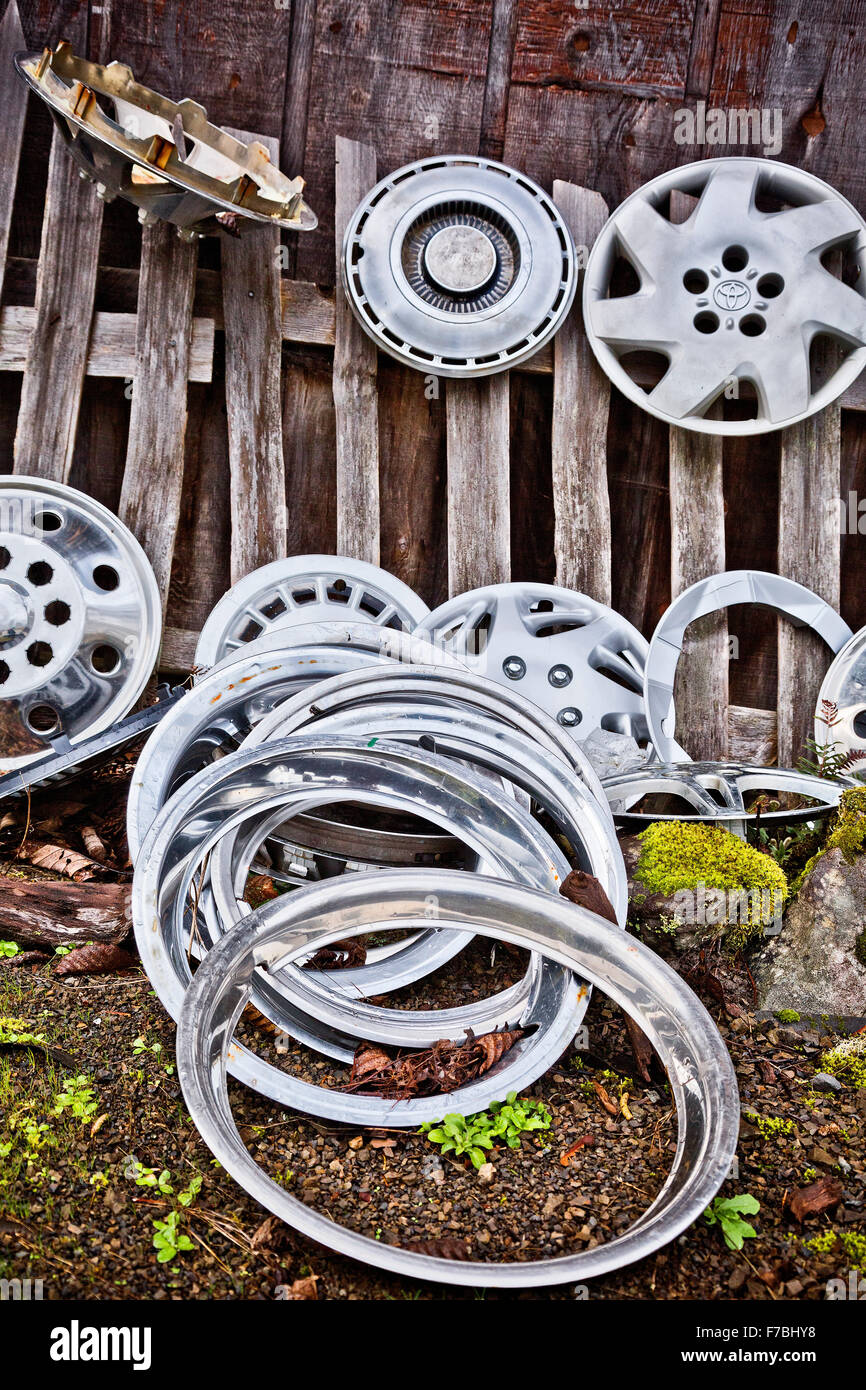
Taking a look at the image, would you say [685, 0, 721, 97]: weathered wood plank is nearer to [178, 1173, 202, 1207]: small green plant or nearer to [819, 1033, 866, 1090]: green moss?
[819, 1033, 866, 1090]: green moss

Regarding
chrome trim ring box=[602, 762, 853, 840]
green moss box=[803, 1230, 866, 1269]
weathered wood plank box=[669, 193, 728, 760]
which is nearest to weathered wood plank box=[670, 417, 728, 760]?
weathered wood plank box=[669, 193, 728, 760]

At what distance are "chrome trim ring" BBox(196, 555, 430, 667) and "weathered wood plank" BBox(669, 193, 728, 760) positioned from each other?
50.1 inches

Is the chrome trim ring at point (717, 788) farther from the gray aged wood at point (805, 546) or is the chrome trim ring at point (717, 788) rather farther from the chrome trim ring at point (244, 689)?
the chrome trim ring at point (244, 689)

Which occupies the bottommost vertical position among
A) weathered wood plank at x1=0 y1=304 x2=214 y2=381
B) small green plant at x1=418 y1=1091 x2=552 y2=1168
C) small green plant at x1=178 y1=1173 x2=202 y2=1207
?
small green plant at x1=418 y1=1091 x2=552 y2=1168

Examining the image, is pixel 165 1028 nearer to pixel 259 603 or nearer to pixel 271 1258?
pixel 271 1258

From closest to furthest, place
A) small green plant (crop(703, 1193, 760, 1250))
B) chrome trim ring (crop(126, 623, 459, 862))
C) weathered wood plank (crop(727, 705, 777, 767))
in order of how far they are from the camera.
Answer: small green plant (crop(703, 1193, 760, 1250)) → chrome trim ring (crop(126, 623, 459, 862)) → weathered wood plank (crop(727, 705, 777, 767))

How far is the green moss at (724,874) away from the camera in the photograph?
316 centimetres

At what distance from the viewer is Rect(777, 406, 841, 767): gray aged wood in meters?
4.23

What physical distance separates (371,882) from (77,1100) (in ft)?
3.43

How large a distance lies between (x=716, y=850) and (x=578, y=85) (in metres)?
Answer: 3.45

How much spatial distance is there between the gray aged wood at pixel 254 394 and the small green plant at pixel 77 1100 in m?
2.15

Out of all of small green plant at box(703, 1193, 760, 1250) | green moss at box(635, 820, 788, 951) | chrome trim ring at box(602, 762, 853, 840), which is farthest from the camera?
chrome trim ring at box(602, 762, 853, 840)
